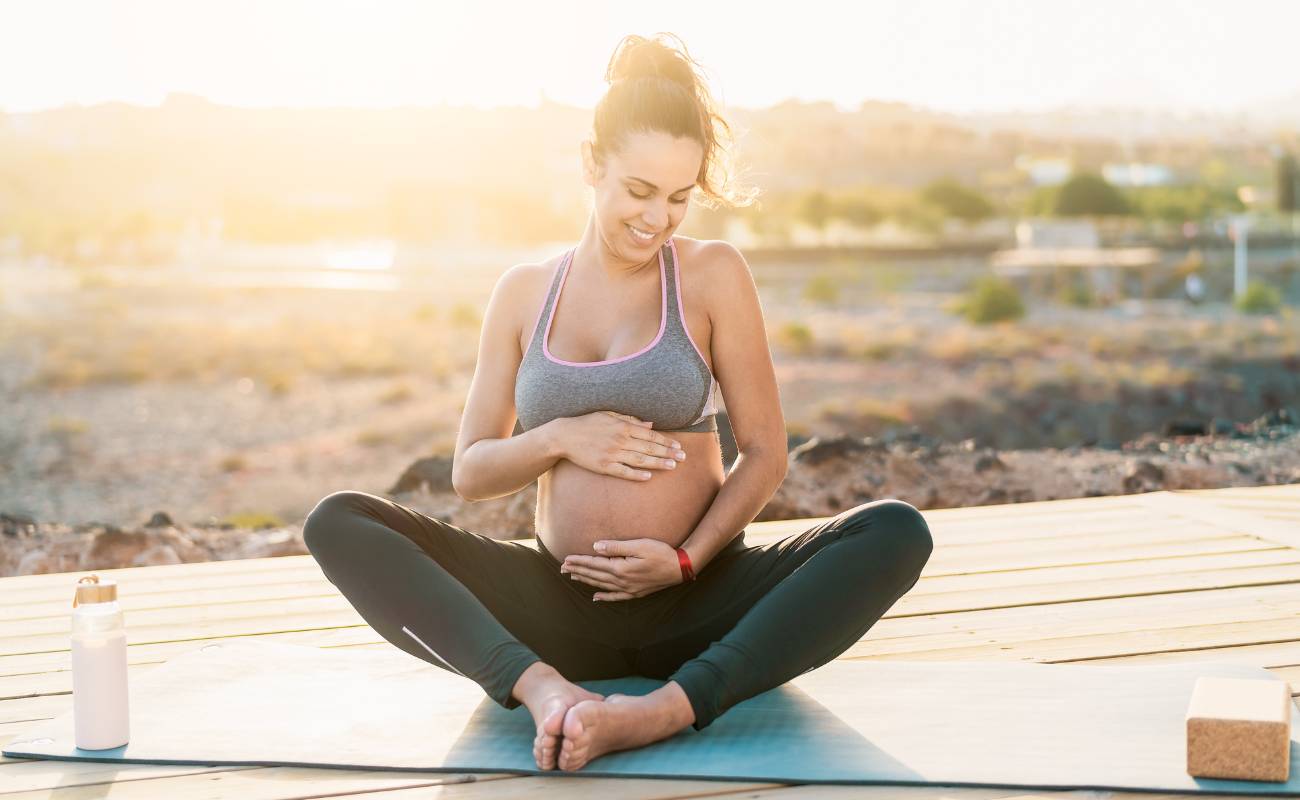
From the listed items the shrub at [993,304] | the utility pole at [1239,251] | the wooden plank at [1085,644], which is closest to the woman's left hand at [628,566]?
the wooden plank at [1085,644]

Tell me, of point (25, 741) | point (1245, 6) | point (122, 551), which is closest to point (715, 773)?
point (25, 741)

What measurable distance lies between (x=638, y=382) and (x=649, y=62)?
0.49 meters

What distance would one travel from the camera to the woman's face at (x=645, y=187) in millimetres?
1947

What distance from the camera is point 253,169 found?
29.8 meters

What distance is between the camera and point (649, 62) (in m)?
2.03

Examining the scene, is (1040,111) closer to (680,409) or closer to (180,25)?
(180,25)

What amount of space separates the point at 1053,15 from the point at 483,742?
44958 mm

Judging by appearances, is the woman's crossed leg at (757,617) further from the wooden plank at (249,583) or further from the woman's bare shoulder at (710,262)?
the wooden plank at (249,583)

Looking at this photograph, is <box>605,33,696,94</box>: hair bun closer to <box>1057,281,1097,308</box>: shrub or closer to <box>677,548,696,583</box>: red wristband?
<box>677,548,696,583</box>: red wristband

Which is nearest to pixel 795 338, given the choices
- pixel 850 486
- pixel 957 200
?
pixel 957 200

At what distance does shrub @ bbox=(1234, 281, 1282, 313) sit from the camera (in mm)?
26859

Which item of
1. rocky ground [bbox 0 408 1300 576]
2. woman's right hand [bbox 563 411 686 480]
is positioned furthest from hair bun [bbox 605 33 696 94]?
rocky ground [bbox 0 408 1300 576]

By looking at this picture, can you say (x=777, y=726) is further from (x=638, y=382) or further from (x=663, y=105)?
(x=663, y=105)

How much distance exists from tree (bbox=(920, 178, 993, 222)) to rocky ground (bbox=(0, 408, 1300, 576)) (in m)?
29.4
